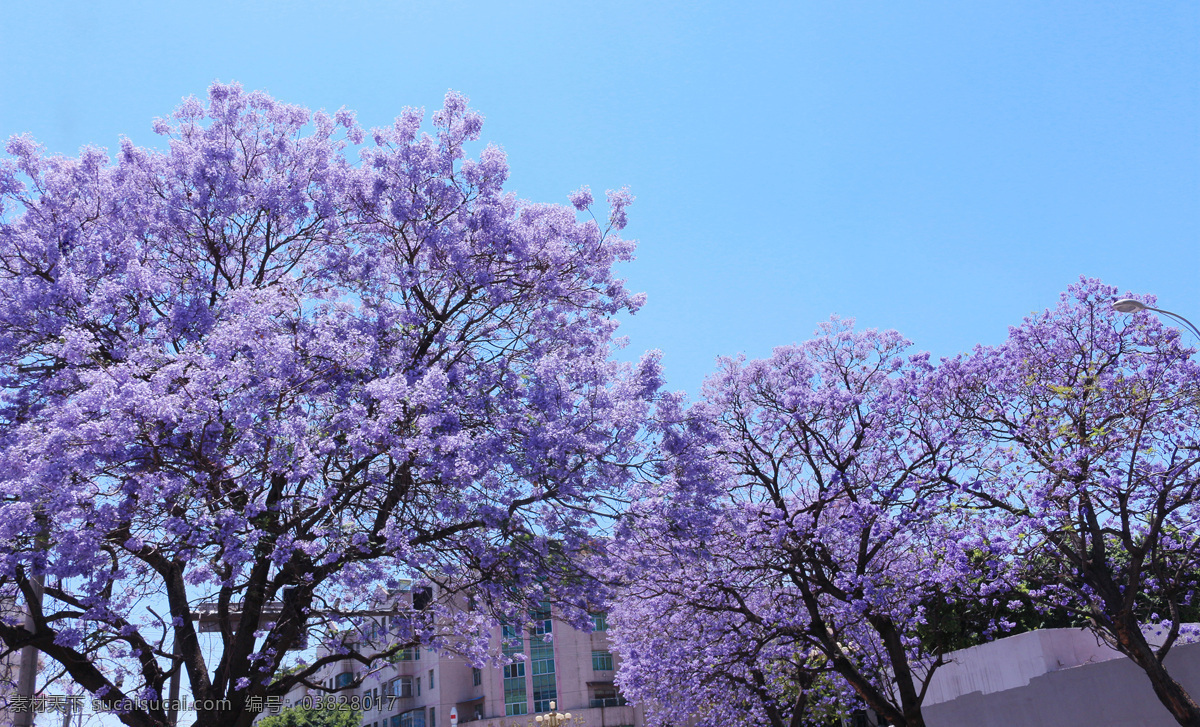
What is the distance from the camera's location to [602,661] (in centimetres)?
4819

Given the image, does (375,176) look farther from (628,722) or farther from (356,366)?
(628,722)

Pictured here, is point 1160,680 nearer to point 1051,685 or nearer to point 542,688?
point 1051,685

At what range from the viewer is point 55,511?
799 centimetres

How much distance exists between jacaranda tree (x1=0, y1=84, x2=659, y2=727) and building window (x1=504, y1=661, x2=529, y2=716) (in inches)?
1523

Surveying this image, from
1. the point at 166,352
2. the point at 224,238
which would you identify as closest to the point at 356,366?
the point at 166,352

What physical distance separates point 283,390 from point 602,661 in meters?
42.4

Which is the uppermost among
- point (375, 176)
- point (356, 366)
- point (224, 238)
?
point (375, 176)

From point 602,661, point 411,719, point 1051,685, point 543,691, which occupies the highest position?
point 602,661

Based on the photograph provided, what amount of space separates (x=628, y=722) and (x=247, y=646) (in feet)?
135

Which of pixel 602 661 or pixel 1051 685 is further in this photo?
pixel 602 661

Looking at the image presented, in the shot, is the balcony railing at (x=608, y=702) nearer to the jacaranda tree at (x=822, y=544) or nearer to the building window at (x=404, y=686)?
the building window at (x=404, y=686)

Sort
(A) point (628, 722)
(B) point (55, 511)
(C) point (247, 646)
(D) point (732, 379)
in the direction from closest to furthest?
(B) point (55, 511) < (C) point (247, 646) < (D) point (732, 379) < (A) point (628, 722)

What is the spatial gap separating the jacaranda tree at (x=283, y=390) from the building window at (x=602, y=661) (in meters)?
38.9

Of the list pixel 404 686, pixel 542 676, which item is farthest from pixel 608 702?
pixel 404 686
